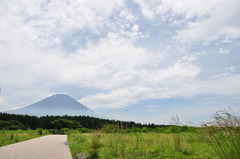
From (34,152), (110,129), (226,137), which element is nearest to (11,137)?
(34,152)

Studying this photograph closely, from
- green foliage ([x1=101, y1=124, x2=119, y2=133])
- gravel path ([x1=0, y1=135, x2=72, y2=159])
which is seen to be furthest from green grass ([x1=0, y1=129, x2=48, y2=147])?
green foliage ([x1=101, y1=124, x2=119, y2=133])

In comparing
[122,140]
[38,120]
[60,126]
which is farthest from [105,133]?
[38,120]

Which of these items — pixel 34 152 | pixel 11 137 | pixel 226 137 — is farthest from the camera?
pixel 11 137

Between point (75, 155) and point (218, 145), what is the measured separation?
5547 millimetres

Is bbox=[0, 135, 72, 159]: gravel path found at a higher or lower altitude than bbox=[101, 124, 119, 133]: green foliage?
lower

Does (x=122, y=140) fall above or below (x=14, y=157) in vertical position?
above

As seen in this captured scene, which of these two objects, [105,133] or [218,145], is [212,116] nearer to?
[218,145]

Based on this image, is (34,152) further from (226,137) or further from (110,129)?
(226,137)

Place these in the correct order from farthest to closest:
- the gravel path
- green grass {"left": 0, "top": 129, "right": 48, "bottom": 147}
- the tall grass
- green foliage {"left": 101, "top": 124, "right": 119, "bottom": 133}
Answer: green grass {"left": 0, "top": 129, "right": 48, "bottom": 147} < green foliage {"left": 101, "top": 124, "right": 119, "bottom": 133} < the gravel path < the tall grass

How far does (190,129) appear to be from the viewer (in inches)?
806

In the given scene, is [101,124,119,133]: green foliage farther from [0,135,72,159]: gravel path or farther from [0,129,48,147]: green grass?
[0,129,48,147]: green grass

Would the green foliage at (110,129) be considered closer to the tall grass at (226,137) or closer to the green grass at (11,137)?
the tall grass at (226,137)

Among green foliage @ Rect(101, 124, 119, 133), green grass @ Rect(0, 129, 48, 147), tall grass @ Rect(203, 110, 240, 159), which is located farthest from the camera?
green grass @ Rect(0, 129, 48, 147)

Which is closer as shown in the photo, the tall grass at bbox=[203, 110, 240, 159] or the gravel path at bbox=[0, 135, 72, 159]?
the tall grass at bbox=[203, 110, 240, 159]
